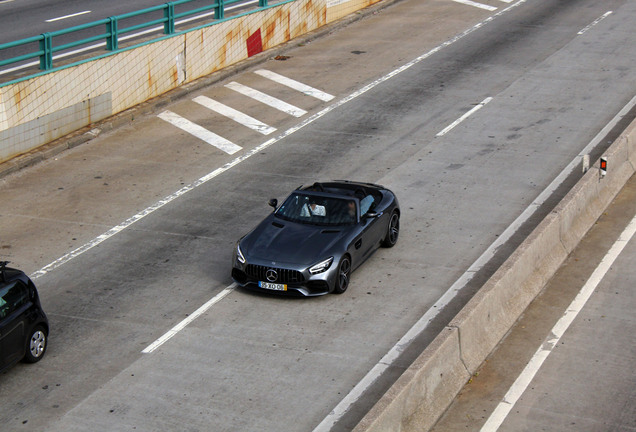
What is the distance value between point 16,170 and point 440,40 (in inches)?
596

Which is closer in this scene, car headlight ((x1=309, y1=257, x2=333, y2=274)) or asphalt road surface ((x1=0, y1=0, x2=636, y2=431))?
asphalt road surface ((x1=0, y1=0, x2=636, y2=431))

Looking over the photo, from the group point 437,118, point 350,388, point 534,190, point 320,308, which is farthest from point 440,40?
point 350,388

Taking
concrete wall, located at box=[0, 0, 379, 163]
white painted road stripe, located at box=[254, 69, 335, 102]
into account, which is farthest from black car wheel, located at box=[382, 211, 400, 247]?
white painted road stripe, located at box=[254, 69, 335, 102]

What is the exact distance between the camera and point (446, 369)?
1189cm

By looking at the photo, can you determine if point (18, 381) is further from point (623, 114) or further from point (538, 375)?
point (623, 114)

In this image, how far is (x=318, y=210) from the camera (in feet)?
52.5

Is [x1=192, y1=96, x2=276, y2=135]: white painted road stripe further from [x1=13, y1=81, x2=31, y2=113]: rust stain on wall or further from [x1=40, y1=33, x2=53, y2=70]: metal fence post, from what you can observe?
[x1=13, y1=81, x2=31, y2=113]: rust stain on wall

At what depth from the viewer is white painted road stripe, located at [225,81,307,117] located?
24.6 meters

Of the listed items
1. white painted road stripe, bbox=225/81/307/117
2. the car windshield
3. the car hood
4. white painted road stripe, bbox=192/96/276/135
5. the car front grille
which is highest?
the car windshield

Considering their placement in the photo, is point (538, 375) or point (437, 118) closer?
point (538, 375)

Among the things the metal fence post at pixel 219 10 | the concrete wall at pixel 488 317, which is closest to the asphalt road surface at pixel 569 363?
the concrete wall at pixel 488 317

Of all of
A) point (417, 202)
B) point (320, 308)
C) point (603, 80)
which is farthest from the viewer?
point (603, 80)

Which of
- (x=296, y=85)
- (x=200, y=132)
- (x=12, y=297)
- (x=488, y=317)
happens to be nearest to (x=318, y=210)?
(x=488, y=317)

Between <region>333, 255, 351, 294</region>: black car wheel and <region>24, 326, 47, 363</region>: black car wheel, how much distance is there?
4.31 metres
